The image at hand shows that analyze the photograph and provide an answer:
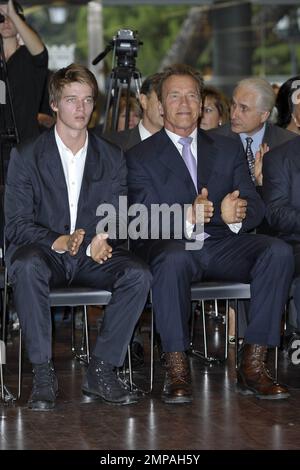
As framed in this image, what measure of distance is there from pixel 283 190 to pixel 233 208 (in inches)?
16.3

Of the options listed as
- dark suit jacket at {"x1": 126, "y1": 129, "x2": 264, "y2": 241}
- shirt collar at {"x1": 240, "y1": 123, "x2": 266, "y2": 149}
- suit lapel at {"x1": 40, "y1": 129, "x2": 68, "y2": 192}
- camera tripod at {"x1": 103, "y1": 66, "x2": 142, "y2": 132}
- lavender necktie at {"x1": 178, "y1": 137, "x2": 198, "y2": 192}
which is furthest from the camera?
camera tripod at {"x1": 103, "y1": 66, "x2": 142, "y2": 132}

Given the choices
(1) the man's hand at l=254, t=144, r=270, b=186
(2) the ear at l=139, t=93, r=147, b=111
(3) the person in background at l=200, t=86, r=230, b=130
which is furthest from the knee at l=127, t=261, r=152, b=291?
(3) the person in background at l=200, t=86, r=230, b=130

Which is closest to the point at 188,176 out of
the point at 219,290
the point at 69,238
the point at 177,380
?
the point at 219,290

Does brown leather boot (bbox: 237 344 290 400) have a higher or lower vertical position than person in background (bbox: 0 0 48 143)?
lower

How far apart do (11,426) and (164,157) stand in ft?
5.29

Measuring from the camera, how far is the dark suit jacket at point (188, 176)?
5184 mm

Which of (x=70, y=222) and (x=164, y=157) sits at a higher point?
(x=164, y=157)

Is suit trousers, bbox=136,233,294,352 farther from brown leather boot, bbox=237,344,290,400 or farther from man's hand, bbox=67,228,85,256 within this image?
man's hand, bbox=67,228,85,256

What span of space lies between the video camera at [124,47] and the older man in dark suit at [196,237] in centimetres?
102

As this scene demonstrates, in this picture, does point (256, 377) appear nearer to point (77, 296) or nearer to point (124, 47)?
point (77, 296)

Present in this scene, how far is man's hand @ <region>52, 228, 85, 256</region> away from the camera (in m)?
4.70

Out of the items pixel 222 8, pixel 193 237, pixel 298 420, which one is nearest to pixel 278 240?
pixel 193 237
